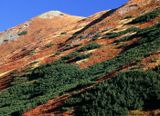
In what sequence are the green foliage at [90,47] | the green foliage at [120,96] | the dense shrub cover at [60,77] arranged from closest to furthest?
1. the green foliage at [120,96]
2. the dense shrub cover at [60,77]
3. the green foliage at [90,47]

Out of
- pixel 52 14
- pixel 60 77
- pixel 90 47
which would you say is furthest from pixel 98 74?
pixel 52 14

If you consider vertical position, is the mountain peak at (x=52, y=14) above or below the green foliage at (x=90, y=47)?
above

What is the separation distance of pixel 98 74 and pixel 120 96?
12290 mm

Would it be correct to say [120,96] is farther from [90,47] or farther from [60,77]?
[90,47]

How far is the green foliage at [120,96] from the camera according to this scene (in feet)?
89.1

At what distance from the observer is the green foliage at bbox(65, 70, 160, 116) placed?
27156mm

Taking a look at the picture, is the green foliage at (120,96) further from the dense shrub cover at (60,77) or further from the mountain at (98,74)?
the dense shrub cover at (60,77)

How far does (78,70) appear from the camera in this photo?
47688mm

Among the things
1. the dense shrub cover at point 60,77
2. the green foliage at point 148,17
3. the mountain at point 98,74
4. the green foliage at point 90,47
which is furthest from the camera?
the green foliage at point 148,17

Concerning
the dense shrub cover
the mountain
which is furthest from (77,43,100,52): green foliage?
the dense shrub cover

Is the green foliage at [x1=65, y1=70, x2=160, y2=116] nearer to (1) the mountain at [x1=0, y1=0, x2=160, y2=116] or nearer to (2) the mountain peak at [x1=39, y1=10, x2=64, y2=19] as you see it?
(1) the mountain at [x1=0, y1=0, x2=160, y2=116]

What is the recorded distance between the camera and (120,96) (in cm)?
2833

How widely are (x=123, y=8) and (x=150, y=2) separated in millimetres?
6525

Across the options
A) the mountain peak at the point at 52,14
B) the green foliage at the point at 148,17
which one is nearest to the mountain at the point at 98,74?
the green foliage at the point at 148,17
